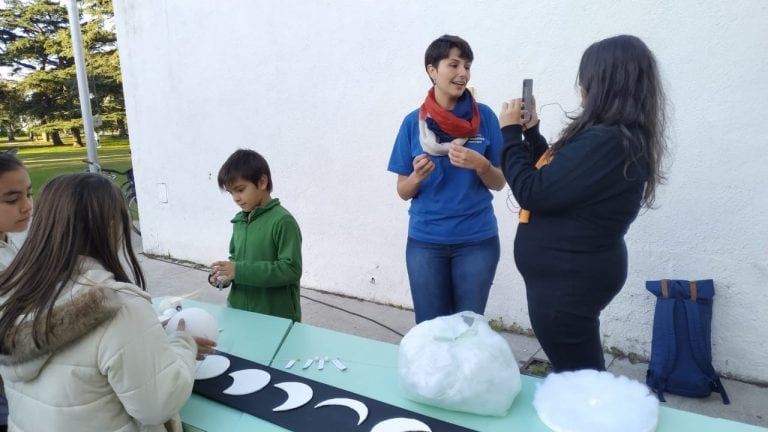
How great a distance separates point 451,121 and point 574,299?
2.68ft

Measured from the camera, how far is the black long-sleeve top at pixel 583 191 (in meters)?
1.28

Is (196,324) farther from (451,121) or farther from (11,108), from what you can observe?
(11,108)

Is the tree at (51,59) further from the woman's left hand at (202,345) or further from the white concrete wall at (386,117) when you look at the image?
the woman's left hand at (202,345)

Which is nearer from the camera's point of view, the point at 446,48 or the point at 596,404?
the point at 596,404

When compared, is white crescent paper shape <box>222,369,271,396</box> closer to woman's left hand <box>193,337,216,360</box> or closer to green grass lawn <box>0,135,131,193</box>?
woman's left hand <box>193,337,216,360</box>

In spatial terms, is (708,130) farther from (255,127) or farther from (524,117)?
(255,127)

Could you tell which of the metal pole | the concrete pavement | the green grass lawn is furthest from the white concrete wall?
the green grass lawn

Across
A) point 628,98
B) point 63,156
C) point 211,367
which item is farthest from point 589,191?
point 63,156

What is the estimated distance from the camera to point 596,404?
42.2 inches

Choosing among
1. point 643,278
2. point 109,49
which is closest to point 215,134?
point 643,278

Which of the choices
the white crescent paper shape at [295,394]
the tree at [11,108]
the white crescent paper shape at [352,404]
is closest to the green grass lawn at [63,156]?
the tree at [11,108]

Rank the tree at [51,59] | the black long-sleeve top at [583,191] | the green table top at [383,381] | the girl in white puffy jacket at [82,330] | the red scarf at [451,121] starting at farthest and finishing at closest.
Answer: the tree at [51,59], the red scarf at [451,121], the black long-sleeve top at [583,191], the green table top at [383,381], the girl in white puffy jacket at [82,330]

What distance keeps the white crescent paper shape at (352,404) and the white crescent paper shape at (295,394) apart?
0.05 metres

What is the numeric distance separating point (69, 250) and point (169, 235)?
464 centimetres
